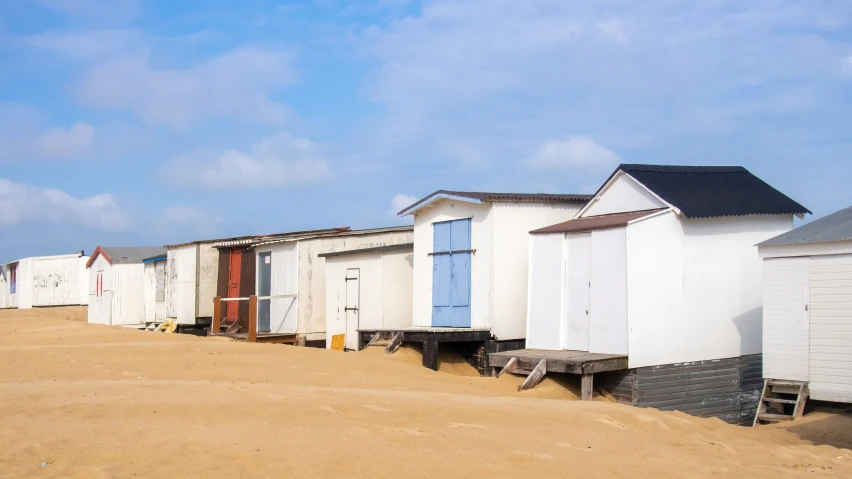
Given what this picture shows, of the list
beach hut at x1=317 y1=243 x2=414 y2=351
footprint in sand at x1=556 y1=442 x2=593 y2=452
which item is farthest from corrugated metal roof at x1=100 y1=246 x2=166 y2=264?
footprint in sand at x1=556 y1=442 x2=593 y2=452

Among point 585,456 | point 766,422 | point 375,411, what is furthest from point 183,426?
point 766,422

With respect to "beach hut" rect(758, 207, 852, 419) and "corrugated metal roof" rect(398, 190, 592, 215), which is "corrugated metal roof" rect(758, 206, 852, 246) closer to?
"beach hut" rect(758, 207, 852, 419)

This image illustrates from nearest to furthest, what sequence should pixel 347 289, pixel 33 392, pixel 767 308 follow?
pixel 33 392
pixel 767 308
pixel 347 289

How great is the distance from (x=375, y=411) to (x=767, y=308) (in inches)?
316

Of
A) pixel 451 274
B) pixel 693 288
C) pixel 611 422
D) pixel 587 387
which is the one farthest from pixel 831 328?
pixel 451 274

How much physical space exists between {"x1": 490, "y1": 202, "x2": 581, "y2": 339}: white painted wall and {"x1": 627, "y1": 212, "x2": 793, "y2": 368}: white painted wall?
3.43m

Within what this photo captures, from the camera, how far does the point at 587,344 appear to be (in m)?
14.8

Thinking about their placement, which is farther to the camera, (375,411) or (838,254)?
(838,254)

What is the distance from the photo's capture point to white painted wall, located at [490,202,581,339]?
1714 cm

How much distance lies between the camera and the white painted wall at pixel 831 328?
41.2ft

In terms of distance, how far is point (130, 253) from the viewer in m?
33.3

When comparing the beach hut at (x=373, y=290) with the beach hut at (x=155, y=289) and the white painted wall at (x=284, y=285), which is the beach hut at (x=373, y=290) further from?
the beach hut at (x=155, y=289)

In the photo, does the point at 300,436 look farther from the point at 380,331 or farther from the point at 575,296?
the point at 380,331

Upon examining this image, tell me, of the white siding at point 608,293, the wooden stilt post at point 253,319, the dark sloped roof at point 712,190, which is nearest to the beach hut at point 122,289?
the wooden stilt post at point 253,319
